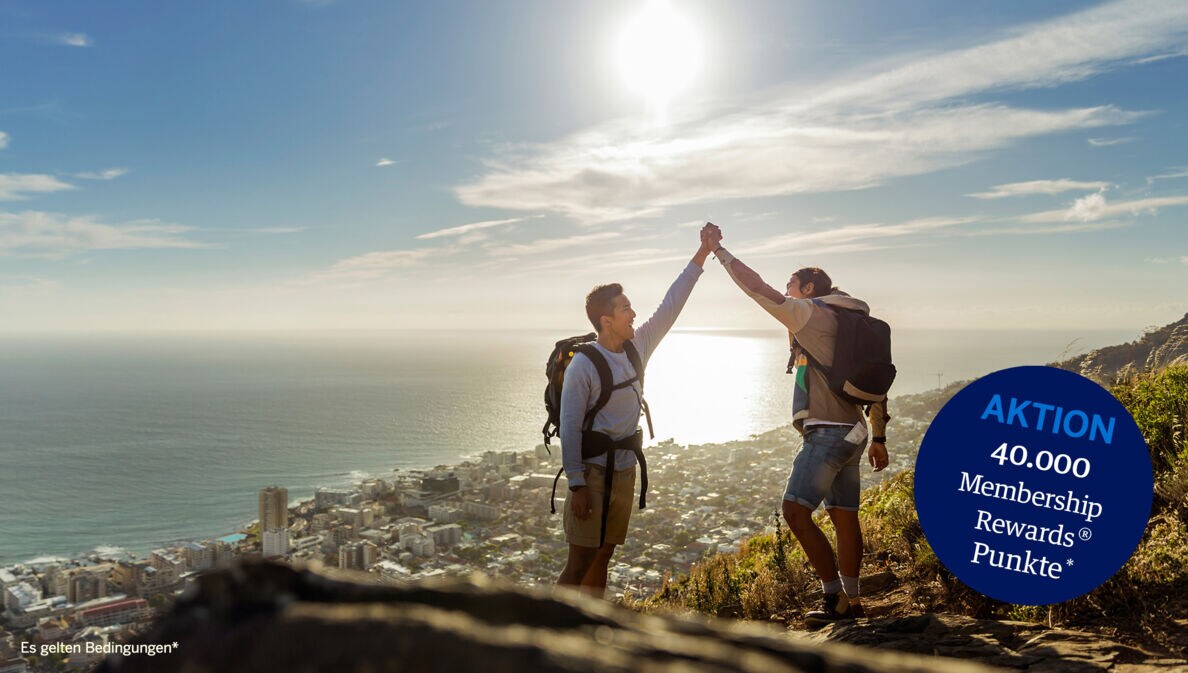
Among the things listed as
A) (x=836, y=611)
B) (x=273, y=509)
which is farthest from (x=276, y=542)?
(x=836, y=611)

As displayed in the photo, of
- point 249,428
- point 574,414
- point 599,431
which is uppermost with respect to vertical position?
point 574,414

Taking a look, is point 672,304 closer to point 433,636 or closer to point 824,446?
point 824,446

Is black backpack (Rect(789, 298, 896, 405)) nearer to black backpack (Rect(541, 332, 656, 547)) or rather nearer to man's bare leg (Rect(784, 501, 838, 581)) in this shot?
man's bare leg (Rect(784, 501, 838, 581))

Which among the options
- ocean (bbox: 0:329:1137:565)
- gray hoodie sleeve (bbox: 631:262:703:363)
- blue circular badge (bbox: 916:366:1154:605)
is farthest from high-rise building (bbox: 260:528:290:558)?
blue circular badge (bbox: 916:366:1154:605)

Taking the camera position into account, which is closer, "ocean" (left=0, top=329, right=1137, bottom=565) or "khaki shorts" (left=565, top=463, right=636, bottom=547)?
"khaki shorts" (left=565, top=463, right=636, bottom=547)

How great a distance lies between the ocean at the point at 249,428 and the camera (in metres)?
37.4

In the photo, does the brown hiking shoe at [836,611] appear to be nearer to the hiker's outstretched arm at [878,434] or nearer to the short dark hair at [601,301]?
the hiker's outstretched arm at [878,434]

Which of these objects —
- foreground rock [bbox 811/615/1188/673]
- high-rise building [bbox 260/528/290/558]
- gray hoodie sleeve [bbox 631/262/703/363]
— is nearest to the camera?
foreground rock [bbox 811/615/1188/673]

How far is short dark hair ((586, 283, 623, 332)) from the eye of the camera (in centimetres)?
463

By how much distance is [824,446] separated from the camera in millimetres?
4301

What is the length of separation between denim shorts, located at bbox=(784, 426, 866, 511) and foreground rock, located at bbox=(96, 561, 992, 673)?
3.35 meters

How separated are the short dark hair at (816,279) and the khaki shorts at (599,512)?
1876mm

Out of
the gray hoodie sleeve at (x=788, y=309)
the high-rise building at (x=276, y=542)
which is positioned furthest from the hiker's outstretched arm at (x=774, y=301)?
the high-rise building at (x=276, y=542)

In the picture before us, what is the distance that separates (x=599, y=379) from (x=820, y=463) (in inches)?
62.1
